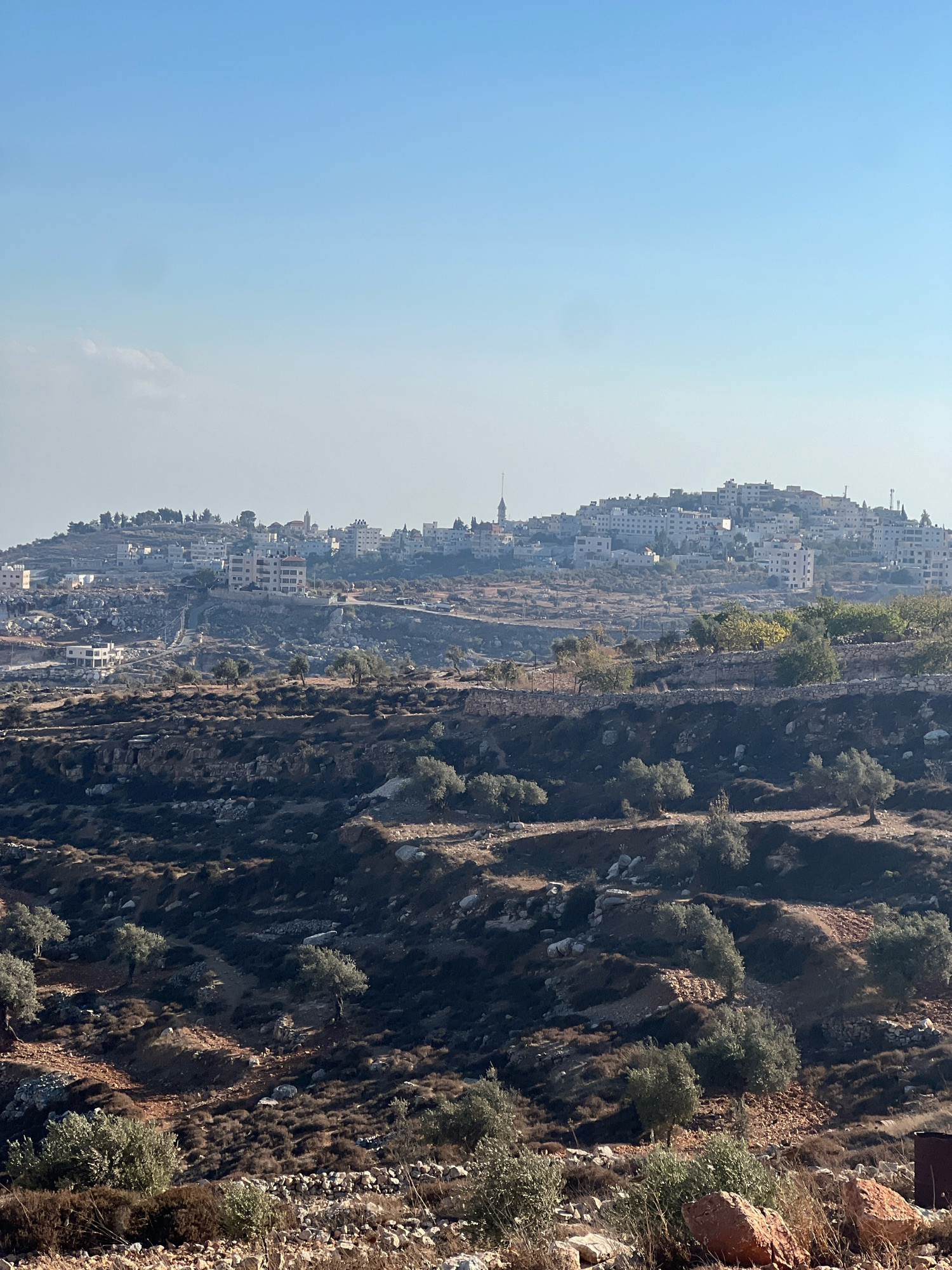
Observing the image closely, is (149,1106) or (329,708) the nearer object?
(149,1106)

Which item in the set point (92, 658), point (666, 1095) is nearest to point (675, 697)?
point (666, 1095)

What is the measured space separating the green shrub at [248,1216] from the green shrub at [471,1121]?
7.36 metres

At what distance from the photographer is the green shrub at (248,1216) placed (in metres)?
15.7

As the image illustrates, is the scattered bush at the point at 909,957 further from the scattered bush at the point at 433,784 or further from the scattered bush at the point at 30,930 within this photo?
the scattered bush at the point at 30,930

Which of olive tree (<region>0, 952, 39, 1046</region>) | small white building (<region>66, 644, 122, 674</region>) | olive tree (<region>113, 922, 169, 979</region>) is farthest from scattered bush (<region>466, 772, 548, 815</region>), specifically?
small white building (<region>66, 644, 122, 674</region>)

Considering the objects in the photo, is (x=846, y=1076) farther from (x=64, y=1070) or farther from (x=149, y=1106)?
(x=64, y=1070)

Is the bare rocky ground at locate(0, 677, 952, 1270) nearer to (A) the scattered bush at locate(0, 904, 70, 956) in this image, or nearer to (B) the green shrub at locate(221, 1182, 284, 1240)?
(B) the green shrub at locate(221, 1182, 284, 1240)

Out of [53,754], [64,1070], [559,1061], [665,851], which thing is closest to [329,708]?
[53,754]

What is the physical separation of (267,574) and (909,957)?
143m

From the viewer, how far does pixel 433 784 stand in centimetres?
5144

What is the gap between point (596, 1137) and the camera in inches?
970

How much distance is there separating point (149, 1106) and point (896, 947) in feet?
66.4

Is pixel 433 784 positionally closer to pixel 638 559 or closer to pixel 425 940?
pixel 425 940

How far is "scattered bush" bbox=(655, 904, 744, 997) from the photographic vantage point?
Answer: 103 ft
